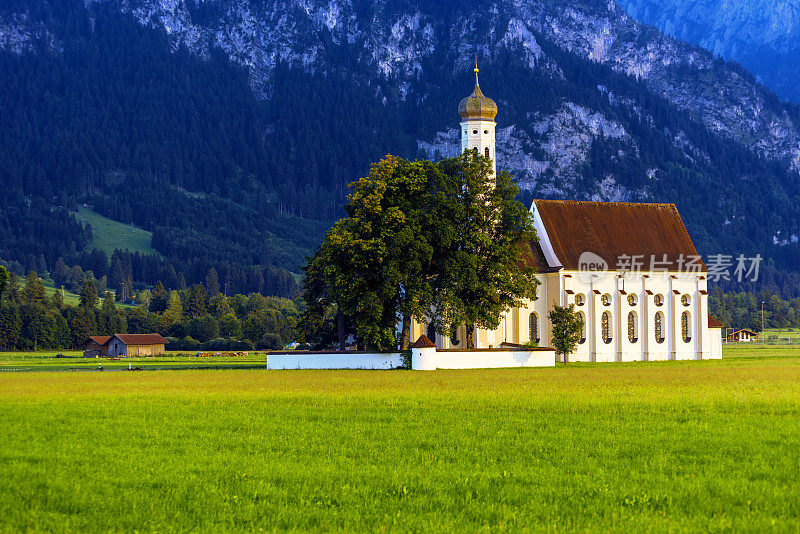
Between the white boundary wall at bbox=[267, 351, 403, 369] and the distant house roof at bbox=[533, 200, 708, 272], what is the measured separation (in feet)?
70.7

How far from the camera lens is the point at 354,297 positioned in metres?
75.2

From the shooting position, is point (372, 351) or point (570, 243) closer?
point (372, 351)

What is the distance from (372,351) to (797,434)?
50128 millimetres

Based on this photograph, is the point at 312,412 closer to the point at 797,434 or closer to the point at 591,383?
the point at 797,434

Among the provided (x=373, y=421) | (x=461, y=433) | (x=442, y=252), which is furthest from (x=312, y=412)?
(x=442, y=252)

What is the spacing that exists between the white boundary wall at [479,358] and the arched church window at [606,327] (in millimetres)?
11556

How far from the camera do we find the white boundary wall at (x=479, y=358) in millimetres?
75750

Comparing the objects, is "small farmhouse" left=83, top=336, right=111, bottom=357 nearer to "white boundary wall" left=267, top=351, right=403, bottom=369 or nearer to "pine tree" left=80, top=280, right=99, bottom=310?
"pine tree" left=80, top=280, right=99, bottom=310

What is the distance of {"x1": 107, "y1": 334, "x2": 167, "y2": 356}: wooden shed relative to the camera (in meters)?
144

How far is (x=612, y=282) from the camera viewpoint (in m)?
94.4

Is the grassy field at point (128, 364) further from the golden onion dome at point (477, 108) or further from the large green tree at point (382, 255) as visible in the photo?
the golden onion dome at point (477, 108)

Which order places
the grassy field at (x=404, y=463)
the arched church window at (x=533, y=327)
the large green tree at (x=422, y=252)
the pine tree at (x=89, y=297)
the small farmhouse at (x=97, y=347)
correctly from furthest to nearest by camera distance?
the pine tree at (x=89, y=297), the small farmhouse at (x=97, y=347), the arched church window at (x=533, y=327), the large green tree at (x=422, y=252), the grassy field at (x=404, y=463)

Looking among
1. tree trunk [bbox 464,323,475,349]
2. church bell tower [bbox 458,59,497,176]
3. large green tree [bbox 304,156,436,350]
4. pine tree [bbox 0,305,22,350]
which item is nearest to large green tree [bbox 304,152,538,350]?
large green tree [bbox 304,156,436,350]

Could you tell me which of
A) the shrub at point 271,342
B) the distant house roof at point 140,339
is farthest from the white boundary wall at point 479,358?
the distant house roof at point 140,339
